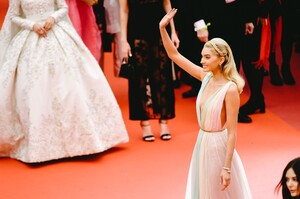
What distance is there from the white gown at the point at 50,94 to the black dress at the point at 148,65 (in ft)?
1.03

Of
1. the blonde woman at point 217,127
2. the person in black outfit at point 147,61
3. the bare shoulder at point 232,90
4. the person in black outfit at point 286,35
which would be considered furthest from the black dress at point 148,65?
the bare shoulder at point 232,90

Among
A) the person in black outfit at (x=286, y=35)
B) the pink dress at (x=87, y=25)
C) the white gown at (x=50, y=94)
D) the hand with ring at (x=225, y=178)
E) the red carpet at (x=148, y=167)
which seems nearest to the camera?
the hand with ring at (x=225, y=178)

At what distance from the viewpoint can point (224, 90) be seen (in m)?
3.37

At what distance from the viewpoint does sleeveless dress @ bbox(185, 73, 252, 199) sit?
3436 millimetres

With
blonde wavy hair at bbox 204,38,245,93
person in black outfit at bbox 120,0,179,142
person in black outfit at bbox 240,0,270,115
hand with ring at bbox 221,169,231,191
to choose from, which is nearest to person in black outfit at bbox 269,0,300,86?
person in black outfit at bbox 240,0,270,115

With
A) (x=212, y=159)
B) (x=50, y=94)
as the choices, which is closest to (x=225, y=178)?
(x=212, y=159)

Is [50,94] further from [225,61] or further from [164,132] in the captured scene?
[225,61]

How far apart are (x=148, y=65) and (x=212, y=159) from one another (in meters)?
2.18

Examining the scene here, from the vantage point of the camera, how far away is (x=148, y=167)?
202 inches

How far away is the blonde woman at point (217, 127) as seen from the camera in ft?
11.0

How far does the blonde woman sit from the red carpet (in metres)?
0.99

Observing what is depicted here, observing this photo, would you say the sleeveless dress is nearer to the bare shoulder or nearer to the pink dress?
the bare shoulder

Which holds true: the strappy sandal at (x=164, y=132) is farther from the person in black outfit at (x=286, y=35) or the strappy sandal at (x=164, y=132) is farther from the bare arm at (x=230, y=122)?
the bare arm at (x=230, y=122)

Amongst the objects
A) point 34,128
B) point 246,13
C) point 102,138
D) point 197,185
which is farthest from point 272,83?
point 197,185
